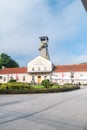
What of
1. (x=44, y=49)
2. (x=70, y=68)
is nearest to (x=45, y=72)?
(x=70, y=68)

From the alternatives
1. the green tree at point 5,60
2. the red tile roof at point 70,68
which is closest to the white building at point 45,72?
the red tile roof at point 70,68

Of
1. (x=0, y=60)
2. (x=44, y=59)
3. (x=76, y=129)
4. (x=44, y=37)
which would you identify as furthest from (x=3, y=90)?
(x=0, y=60)

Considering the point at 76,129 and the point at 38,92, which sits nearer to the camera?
the point at 76,129

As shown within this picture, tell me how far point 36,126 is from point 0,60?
80319mm

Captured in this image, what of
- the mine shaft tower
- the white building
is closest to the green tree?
the white building

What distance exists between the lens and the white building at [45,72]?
65.8 meters

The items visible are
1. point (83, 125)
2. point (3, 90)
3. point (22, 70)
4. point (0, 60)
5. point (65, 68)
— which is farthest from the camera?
point (0, 60)

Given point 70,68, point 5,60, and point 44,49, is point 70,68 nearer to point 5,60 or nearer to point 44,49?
point 44,49

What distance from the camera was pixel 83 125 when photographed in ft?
27.5

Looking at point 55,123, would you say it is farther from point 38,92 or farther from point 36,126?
point 38,92

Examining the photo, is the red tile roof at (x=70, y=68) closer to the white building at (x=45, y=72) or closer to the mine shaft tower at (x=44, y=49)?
the white building at (x=45, y=72)

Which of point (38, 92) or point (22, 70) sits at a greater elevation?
point (22, 70)

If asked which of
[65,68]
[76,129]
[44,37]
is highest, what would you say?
[44,37]

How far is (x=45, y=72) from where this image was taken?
69062 millimetres
